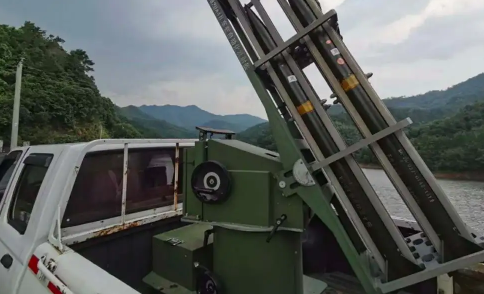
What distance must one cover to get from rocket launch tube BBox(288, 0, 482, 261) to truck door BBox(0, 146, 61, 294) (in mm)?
1958

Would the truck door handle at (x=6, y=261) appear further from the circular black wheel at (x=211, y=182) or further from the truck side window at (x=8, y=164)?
the circular black wheel at (x=211, y=182)

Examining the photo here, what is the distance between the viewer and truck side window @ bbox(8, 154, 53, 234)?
215 cm

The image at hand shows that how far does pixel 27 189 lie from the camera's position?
2314 mm

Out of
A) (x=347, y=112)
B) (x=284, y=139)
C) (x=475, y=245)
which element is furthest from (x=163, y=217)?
(x=475, y=245)

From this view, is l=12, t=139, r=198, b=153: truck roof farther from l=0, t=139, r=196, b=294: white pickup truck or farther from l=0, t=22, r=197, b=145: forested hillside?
l=0, t=22, r=197, b=145: forested hillside

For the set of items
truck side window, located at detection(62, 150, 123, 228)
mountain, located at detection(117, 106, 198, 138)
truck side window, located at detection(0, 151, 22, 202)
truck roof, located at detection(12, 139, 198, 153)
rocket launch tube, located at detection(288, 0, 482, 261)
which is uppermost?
mountain, located at detection(117, 106, 198, 138)

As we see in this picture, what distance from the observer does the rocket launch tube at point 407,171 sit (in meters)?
1.38

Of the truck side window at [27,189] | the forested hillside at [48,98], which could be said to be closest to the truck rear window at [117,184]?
the truck side window at [27,189]

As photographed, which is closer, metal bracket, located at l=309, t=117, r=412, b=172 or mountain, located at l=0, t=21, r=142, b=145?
metal bracket, located at l=309, t=117, r=412, b=172

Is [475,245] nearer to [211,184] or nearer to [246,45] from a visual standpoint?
[211,184]

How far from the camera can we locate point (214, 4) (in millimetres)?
2059

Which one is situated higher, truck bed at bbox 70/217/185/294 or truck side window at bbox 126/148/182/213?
truck side window at bbox 126/148/182/213

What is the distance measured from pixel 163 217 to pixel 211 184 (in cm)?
96

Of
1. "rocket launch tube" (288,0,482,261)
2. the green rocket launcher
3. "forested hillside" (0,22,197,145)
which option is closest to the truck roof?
the green rocket launcher
